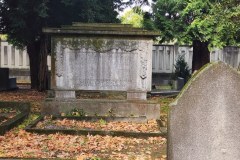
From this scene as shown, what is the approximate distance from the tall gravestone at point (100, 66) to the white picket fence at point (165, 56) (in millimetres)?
10361

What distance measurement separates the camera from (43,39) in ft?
49.4

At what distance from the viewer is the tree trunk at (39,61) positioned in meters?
15.4

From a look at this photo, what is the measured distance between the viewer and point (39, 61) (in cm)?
1572

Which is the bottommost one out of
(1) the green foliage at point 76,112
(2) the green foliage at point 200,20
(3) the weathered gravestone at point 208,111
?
(1) the green foliage at point 76,112

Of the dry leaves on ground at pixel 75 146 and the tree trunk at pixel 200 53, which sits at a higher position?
the tree trunk at pixel 200 53

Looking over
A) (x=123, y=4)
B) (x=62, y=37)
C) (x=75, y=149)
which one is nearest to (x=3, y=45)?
(x=123, y=4)

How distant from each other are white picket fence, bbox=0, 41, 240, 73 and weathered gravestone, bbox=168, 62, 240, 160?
15.6 m

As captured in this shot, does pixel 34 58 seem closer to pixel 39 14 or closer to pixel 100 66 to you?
pixel 39 14

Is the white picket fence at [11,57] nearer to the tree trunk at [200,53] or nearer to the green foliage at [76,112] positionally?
the tree trunk at [200,53]

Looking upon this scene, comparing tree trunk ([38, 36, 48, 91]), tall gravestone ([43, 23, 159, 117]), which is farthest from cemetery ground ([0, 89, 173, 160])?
tree trunk ([38, 36, 48, 91])

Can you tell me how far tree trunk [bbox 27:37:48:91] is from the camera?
15.4m

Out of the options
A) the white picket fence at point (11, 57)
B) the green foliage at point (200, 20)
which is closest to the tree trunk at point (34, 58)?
the green foliage at point (200, 20)

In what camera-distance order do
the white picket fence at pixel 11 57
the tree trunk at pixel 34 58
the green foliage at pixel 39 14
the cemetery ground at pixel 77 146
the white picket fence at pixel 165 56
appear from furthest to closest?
1. the white picket fence at pixel 11 57
2. the white picket fence at pixel 165 56
3. the tree trunk at pixel 34 58
4. the green foliage at pixel 39 14
5. the cemetery ground at pixel 77 146

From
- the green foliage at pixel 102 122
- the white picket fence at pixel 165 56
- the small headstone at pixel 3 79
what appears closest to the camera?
the green foliage at pixel 102 122
